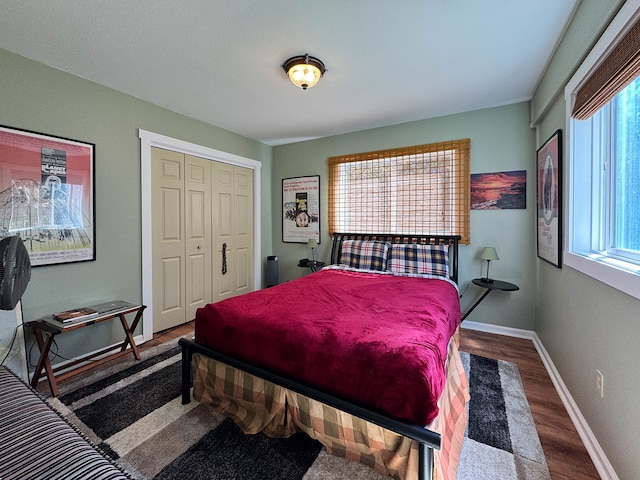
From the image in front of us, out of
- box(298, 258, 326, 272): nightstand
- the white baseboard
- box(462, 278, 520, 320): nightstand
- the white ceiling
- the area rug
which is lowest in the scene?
the area rug

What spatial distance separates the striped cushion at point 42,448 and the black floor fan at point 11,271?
1.64 feet

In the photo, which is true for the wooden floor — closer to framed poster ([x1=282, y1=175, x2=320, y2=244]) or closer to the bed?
the bed

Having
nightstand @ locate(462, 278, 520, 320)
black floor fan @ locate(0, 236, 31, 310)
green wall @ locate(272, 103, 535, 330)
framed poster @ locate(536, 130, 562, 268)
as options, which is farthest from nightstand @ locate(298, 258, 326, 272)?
black floor fan @ locate(0, 236, 31, 310)

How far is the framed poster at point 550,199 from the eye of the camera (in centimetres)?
209

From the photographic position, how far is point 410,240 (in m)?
3.41

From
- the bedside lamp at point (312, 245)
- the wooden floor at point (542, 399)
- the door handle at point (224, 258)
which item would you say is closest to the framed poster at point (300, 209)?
the bedside lamp at point (312, 245)

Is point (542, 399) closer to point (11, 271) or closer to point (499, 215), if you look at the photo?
point (499, 215)

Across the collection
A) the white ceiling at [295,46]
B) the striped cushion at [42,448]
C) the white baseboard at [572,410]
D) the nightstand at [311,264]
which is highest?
the white ceiling at [295,46]

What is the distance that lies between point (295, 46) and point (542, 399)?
3.04 meters

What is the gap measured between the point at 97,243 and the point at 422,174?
138 inches

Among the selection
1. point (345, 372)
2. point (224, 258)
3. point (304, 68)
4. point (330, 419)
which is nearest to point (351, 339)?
point (345, 372)

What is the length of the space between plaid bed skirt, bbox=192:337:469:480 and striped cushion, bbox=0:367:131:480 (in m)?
0.78

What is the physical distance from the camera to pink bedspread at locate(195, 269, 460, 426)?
1173mm

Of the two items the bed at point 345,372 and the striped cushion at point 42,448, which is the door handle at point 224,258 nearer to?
the bed at point 345,372
